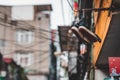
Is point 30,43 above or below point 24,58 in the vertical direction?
above

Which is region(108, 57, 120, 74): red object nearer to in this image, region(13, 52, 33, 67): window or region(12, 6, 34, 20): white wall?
region(12, 6, 34, 20): white wall

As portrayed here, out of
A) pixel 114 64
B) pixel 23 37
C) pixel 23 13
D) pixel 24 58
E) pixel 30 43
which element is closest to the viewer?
pixel 114 64

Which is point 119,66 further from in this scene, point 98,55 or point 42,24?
point 42,24

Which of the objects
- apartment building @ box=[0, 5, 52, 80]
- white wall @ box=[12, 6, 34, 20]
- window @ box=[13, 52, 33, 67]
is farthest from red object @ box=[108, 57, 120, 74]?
window @ box=[13, 52, 33, 67]

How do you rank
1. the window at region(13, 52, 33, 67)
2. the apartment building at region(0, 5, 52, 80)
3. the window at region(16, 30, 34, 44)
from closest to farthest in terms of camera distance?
1. the apartment building at region(0, 5, 52, 80)
2. the window at region(13, 52, 33, 67)
3. the window at region(16, 30, 34, 44)

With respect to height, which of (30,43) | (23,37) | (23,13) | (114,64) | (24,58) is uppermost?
A: (114,64)

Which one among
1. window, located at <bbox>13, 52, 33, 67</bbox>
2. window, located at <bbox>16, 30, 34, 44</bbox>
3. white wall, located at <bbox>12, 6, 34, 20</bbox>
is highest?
white wall, located at <bbox>12, 6, 34, 20</bbox>

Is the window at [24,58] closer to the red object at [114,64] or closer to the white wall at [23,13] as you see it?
the white wall at [23,13]

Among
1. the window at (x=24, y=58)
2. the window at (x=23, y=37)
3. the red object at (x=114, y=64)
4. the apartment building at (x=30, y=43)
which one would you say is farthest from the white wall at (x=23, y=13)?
the red object at (x=114, y=64)

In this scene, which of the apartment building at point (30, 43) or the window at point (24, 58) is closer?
the apartment building at point (30, 43)

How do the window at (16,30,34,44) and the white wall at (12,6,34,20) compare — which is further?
the window at (16,30,34,44)

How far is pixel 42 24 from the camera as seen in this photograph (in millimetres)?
50125

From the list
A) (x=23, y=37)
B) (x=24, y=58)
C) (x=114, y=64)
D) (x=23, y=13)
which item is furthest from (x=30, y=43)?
(x=114, y=64)

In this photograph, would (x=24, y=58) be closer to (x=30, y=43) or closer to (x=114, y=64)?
(x=30, y=43)
